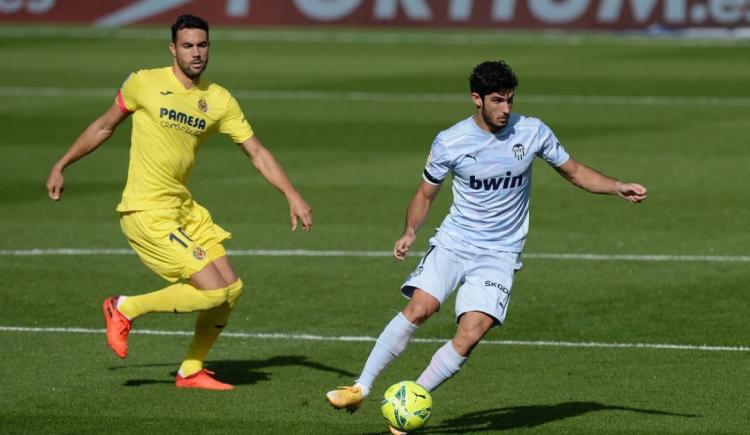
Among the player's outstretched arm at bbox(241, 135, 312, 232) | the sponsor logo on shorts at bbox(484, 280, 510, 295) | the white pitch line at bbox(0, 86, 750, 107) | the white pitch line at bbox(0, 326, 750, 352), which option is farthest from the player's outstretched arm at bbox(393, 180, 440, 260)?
the white pitch line at bbox(0, 86, 750, 107)

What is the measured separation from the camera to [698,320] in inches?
487

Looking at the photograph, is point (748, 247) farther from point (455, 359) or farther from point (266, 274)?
point (455, 359)

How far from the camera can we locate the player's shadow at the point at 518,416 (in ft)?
30.7

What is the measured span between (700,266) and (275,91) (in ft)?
45.2

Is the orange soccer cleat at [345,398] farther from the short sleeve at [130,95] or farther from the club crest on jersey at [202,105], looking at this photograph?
the short sleeve at [130,95]

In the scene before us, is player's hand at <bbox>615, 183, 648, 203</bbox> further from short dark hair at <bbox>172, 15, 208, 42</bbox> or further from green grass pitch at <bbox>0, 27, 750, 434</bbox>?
short dark hair at <bbox>172, 15, 208, 42</bbox>

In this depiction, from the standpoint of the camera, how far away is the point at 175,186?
1041cm

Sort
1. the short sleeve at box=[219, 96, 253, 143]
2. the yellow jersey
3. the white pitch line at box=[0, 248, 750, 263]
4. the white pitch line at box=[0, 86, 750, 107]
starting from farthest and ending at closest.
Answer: the white pitch line at box=[0, 86, 750, 107] → the white pitch line at box=[0, 248, 750, 263] → the short sleeve at box=[219, 96, 253, 143] → the yellow jersey

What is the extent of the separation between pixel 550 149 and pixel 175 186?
2723 mm

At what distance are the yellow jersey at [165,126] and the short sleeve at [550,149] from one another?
2.23 meters

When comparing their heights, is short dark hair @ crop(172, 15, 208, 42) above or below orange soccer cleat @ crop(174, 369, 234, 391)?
above

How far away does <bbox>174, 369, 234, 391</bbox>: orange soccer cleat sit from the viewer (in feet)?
34.2

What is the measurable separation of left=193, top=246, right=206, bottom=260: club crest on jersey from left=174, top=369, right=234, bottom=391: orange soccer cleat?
85 centimetres

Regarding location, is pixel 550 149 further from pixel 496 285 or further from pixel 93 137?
pixel 93 137
